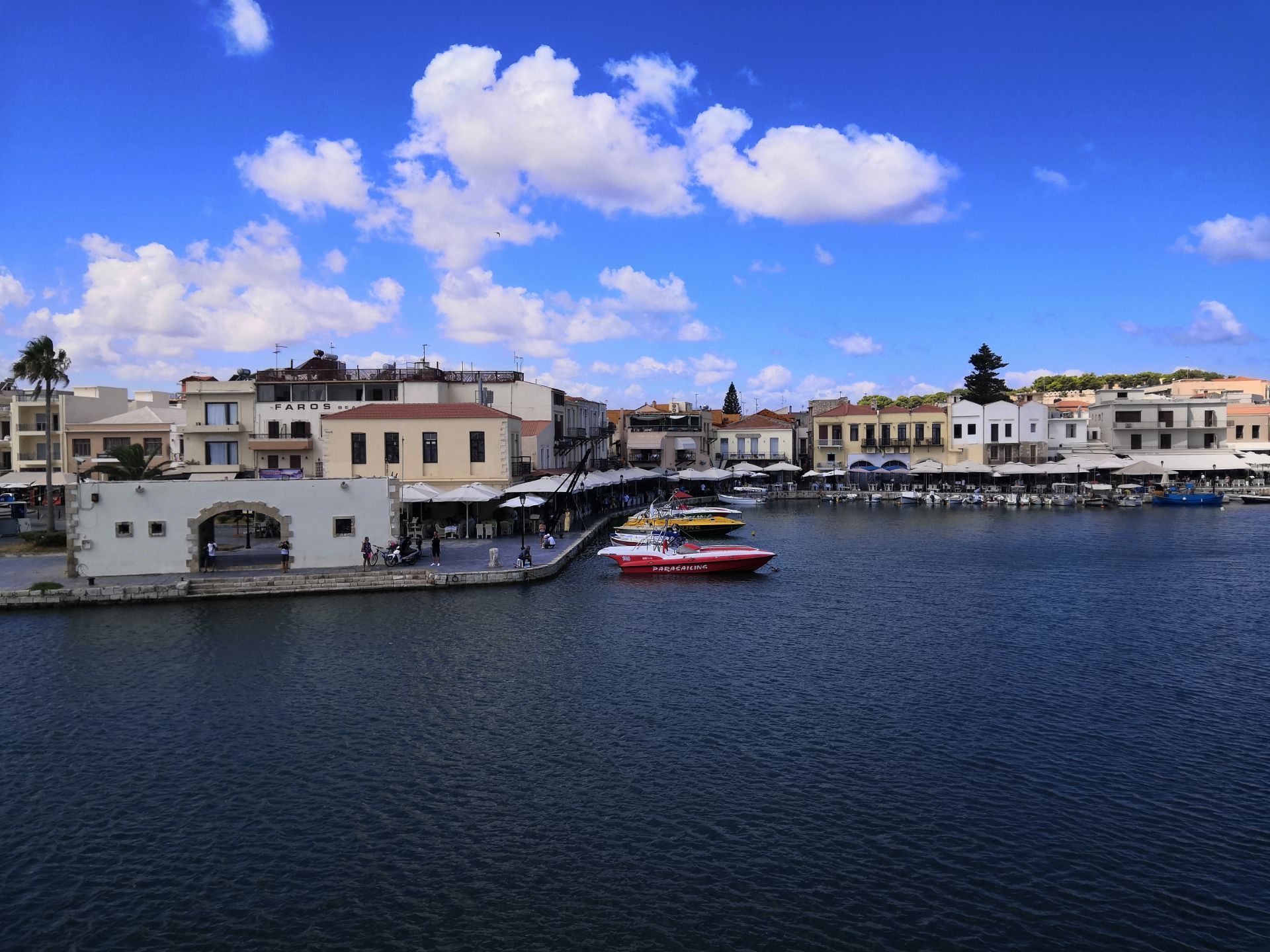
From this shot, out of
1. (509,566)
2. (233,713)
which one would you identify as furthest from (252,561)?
(233,713)

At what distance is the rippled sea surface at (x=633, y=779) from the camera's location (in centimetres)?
1299

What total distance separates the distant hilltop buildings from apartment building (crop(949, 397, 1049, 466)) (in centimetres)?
15

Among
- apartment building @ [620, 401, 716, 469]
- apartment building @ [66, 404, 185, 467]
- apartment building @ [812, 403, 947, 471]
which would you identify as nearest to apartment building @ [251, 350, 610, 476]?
apartment building @ [66, 404, 185, 467]

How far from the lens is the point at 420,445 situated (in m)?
51.4

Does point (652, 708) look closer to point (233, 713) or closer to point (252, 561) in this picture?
point (233, 713)

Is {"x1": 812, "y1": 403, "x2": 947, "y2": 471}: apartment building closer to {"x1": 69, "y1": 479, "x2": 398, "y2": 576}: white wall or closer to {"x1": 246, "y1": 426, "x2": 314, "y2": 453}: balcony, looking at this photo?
{"x1": 246, "y1": 426, "x2": 314, "y2": 453}: balcony

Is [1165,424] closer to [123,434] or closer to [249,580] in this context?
[249,580]

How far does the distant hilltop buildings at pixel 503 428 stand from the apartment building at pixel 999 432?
15 cm

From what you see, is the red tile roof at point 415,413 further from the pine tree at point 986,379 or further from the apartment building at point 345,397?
the pine tree at point 986,379

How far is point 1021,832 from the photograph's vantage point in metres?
15.2

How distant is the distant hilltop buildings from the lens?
5172 cm

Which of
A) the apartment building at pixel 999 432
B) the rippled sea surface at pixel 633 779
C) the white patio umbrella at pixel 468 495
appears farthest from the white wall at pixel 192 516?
the apartment building at pixel 999 432

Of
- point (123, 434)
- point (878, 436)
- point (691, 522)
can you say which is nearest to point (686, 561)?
point (691, 522)

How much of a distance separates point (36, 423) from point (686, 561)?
59801 millimetres
